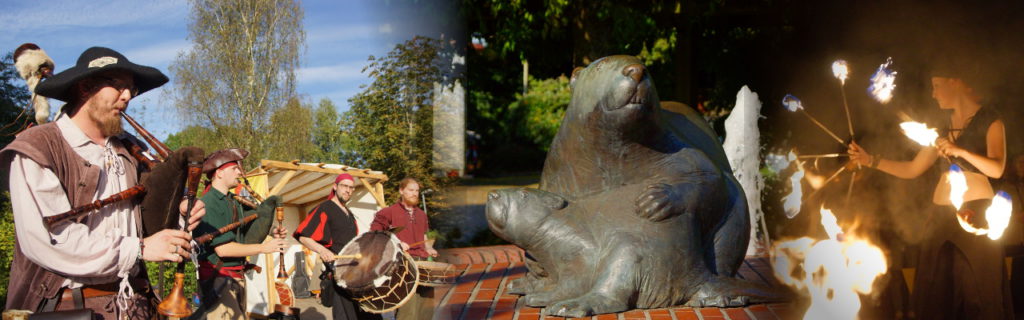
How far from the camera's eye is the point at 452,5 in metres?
7.41

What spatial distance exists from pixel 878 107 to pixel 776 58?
8.24 feet

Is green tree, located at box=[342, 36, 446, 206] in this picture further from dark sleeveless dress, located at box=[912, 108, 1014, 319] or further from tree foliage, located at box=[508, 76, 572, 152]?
tree foliage, located at box=[508, 76, 572, 152]

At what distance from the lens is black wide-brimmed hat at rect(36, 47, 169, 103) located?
232cm

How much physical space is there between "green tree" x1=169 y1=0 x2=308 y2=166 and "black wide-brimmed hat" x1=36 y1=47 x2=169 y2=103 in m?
3.04

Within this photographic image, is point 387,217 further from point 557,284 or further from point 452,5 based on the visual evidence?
point 452,5

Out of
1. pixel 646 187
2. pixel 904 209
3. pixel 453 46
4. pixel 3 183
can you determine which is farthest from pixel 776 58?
pixel 3 183

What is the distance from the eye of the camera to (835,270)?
2.93 metres

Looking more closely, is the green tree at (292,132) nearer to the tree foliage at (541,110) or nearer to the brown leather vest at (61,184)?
the brown leather vest at (61,184)

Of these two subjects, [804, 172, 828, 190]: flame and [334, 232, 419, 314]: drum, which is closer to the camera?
[804, 172, 828, 190]: flame

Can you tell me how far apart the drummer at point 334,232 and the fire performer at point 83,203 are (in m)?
1.90

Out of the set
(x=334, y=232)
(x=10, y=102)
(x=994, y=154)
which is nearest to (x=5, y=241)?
(x=10, y=102)

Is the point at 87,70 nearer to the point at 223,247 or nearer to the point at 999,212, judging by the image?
the point at 223,247

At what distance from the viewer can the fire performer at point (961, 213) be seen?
6.43 ft

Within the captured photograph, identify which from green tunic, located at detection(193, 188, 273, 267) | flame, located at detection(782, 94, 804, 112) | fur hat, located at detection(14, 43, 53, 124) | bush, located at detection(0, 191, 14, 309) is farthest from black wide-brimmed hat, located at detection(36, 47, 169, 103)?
bush, located at detection(0, 191, 14, 309)
